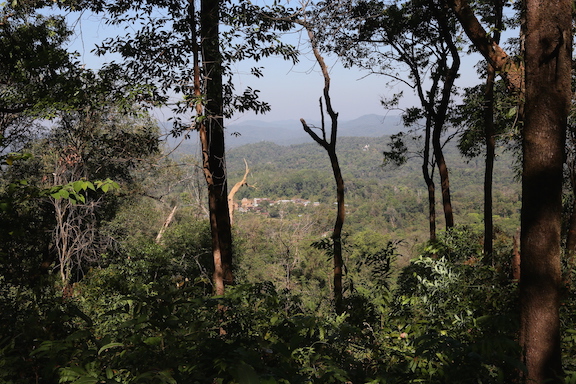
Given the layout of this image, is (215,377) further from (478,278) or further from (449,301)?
(478,278)

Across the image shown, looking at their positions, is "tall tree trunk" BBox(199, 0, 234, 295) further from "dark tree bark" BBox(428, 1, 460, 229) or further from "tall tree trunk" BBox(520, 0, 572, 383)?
"dark tree bark" BBox(428, 1, 460, 229)

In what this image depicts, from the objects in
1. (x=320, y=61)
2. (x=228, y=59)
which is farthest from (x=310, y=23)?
(x=320, y=61)

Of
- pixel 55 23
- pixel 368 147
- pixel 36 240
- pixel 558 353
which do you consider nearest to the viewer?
pixel 558 353

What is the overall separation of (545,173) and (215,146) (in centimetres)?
382

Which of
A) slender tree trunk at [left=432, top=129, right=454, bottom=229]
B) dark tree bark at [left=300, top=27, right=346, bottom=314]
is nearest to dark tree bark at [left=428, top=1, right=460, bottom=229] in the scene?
slender tree trunk at [left=432, top=129, right=454, bottom=229]

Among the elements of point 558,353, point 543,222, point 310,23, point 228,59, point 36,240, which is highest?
point 310,23

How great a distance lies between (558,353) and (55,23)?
9.48m

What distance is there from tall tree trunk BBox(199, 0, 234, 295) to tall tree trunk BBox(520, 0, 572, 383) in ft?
10.6

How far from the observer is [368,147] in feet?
461

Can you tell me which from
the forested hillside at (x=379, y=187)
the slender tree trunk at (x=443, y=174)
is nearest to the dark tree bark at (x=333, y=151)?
the forested hillside at (x=379, y=187)

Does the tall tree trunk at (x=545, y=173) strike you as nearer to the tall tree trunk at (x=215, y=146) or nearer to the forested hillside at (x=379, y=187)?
the tall tree trunk at (x=215, y=146)

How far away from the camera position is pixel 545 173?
1.94 m

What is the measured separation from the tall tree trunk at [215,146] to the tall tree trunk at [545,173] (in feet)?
10.6

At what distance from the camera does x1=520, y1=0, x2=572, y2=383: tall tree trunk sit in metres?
1.90
